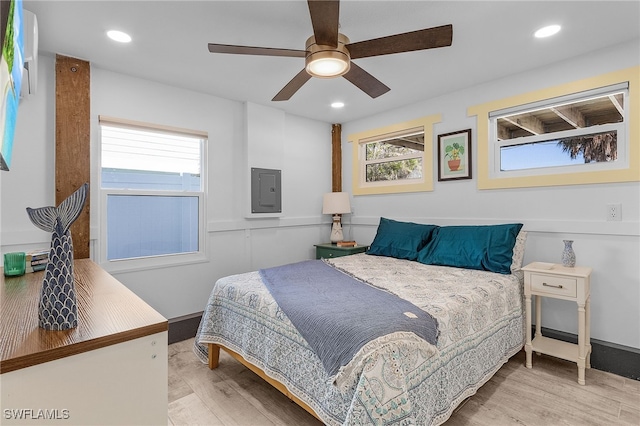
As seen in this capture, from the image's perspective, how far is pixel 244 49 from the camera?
202 centimetres

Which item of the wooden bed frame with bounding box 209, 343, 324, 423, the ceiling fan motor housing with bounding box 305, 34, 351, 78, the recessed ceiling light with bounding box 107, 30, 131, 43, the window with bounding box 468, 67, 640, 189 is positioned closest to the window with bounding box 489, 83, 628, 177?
the window with bounding box 468, 67, 640, 189

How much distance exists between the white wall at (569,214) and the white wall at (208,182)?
1.64 metres

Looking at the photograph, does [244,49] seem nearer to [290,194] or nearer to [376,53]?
[376,53]

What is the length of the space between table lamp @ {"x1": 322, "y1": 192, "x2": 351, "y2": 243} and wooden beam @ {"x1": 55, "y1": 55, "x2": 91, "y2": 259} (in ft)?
8.54

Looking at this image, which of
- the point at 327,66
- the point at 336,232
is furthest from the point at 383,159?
the point at 327,66

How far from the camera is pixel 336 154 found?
4.64 meters

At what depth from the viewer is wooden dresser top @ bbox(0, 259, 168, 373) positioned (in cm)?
76

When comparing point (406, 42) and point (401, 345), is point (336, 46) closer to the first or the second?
point (406, 42)

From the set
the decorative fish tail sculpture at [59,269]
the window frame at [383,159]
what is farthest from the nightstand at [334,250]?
the decorative fish tail sculpture at [59,269]

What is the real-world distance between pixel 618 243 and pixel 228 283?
9.65ft

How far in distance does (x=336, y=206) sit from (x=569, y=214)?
2.44 m

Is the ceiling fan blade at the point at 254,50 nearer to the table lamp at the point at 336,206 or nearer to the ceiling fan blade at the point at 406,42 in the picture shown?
the ceiling fan blade at the point at 406,42

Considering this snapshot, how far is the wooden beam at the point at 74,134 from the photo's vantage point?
100 inches

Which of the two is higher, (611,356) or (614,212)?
(614,212)
